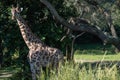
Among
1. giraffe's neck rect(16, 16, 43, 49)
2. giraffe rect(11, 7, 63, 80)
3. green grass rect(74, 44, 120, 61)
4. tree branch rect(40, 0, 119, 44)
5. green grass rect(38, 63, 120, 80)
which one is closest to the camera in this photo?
green grass rect(38, 63, 120, 80)

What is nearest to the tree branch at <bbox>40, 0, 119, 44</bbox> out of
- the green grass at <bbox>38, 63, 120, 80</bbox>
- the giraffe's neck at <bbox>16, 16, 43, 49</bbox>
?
the giraffe's neck at <bbox>16, 16, 43, 49</bbox>

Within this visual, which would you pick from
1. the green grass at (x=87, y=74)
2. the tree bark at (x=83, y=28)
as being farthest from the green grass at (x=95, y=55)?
the green grass at (x=87, y=74)

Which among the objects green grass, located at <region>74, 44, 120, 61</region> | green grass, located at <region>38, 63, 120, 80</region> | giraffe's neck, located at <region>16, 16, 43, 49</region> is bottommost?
green grass, located at <region>74, 44, 120, 61</region>

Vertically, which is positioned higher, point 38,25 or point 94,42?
point 38,25

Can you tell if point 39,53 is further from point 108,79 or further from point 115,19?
point 115,19

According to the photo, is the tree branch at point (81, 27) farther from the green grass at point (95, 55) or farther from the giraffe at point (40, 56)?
the green grass at point (95, 55)

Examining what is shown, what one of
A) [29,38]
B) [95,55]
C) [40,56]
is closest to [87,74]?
[40,56]

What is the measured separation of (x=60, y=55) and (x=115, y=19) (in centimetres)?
2144

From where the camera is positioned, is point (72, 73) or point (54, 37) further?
point (54, 37)

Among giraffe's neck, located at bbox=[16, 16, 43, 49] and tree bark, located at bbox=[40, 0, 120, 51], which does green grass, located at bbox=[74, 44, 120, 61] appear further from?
Answer: giraffe's neck, located at bbox=[16, 16, 43, 49]

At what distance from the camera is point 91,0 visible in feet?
46.5

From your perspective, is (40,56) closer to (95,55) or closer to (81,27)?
(81,27)

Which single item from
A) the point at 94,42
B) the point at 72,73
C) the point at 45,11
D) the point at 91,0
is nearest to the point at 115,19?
the point at 94,42

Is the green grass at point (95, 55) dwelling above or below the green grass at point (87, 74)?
below
